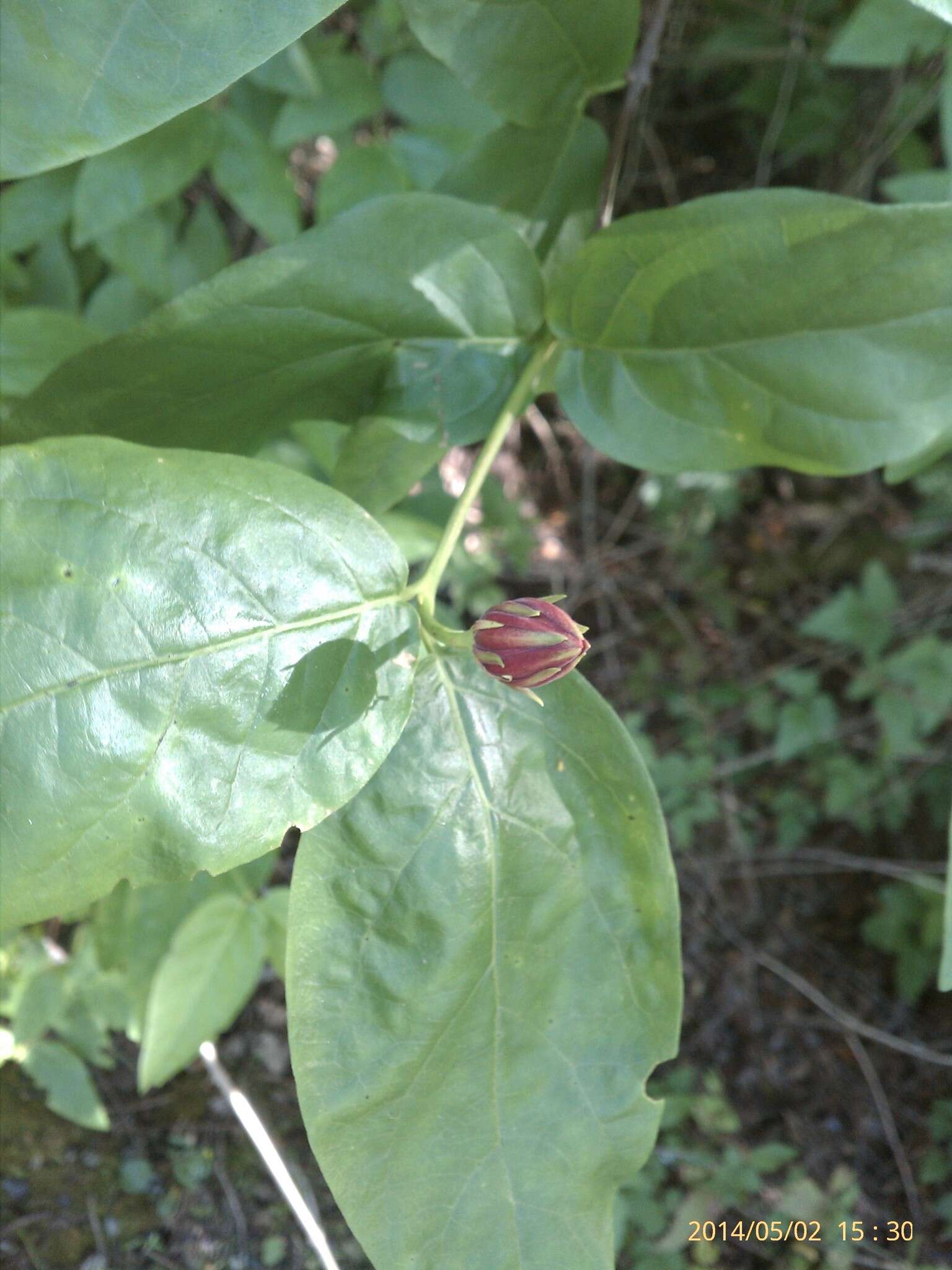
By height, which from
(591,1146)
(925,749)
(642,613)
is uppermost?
(591,1146)

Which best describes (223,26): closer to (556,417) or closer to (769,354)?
(769,354)

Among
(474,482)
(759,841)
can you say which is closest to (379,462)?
(474,482)

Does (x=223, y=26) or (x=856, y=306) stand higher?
(x=223, y=26)

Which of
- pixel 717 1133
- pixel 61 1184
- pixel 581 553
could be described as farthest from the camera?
pixel 581 553

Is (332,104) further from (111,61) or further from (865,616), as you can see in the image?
(865,616)

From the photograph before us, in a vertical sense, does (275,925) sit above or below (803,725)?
above

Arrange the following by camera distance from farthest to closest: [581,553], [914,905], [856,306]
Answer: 1. [581,553]
2. [914,905]
3. [856,306]

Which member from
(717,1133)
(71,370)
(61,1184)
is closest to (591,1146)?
(71,370)
